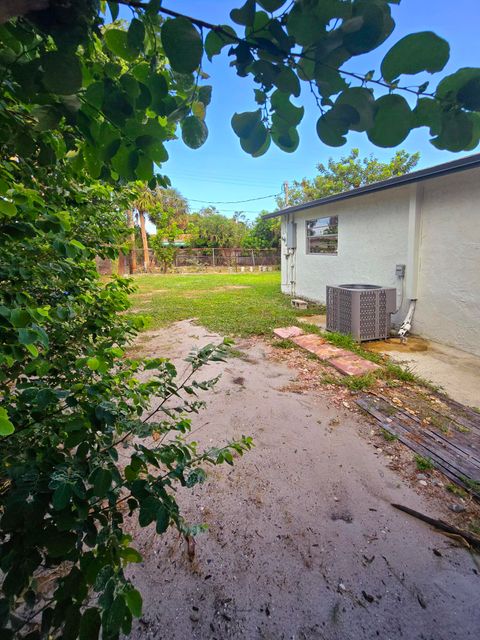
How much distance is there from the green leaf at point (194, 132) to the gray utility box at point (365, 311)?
4379 millimetres

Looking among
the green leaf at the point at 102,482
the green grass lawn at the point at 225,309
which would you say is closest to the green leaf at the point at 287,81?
the green leaf at the point at 102,482

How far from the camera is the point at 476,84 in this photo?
19.9 inches

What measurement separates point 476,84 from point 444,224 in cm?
491

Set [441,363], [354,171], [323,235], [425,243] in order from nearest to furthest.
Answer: [441,363] < [425,243] < [323,235] < [354,171]

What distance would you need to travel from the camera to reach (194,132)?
→ 2.37 ft

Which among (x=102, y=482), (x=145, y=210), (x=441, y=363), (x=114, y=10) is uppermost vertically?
(x=145, y=210)

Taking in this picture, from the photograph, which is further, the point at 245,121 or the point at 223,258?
the point at 223,258

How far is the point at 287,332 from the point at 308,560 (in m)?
4.02

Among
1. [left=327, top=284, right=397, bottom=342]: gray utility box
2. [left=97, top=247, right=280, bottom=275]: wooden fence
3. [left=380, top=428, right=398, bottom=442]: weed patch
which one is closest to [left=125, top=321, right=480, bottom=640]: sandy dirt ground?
[left=380, top=428, right=398, bottom=442]: weed patch

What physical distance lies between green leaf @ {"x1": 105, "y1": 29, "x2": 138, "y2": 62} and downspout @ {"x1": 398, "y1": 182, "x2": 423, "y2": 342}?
202 inches

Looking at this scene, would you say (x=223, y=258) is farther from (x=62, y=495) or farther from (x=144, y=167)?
(x=62, y=495)

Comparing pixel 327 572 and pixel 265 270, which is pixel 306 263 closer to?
pixel 327 572

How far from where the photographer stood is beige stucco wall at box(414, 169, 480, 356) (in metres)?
4.17

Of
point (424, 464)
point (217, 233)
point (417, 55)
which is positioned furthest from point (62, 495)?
point (217, 233)
